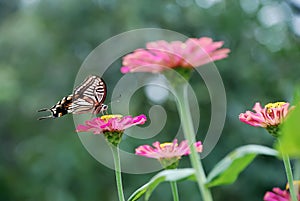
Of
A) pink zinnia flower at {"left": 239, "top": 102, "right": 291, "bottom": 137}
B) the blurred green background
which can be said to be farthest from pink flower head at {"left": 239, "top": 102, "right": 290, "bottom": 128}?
the blurred green background

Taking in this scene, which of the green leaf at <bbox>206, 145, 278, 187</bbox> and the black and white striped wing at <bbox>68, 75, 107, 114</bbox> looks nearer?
the green leaf at <bbox>206, 145, 278, 187</bbox>

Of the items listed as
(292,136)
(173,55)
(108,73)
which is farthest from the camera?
(108,73)

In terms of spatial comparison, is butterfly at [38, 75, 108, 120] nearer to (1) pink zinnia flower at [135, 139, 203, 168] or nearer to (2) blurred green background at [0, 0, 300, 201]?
(1) pink zinnia flower at [135, 139, 203, 168]

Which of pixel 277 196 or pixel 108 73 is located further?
pixel 108 73

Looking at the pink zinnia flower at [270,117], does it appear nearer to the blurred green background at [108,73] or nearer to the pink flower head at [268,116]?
the pink flower head at [268,116]

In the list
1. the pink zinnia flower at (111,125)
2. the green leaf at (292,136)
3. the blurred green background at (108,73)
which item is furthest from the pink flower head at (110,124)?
the blurred green background at (108,73)

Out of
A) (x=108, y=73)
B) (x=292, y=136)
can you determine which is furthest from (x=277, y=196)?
(x=108, y=73)

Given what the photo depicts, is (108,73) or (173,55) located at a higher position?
(108,73)

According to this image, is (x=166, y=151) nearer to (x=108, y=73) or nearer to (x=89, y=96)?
(x=89, y=96)
